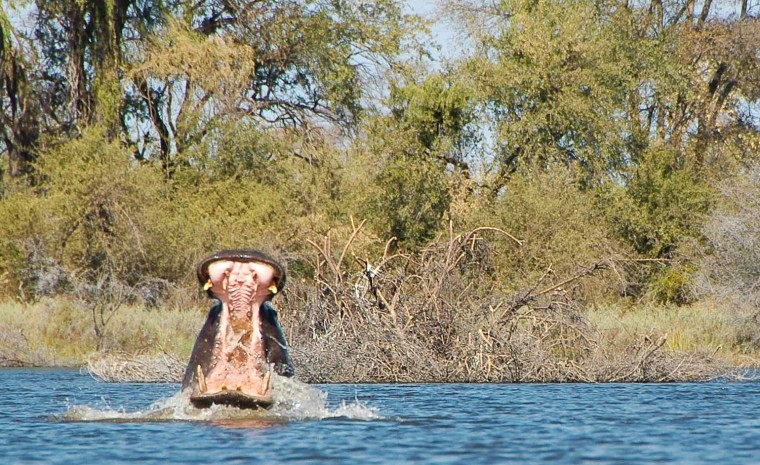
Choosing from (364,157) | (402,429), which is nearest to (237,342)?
(402,429)

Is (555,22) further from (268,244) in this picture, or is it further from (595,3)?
(268,244)

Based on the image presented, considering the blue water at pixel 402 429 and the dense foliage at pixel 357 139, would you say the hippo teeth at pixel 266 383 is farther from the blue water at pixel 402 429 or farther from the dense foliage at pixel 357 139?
the dense foliage at pixel 357 139

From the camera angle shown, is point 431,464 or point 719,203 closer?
point 431,464

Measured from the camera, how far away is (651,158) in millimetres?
38156

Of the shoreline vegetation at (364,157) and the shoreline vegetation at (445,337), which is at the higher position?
the shoreline vegetation at (364,157)

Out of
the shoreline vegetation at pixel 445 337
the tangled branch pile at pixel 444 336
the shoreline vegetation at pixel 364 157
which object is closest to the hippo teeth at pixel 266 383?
the shoreline vegetation at pixel 445 337

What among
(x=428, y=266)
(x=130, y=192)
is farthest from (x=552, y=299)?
Answer: (x=130, y=192)

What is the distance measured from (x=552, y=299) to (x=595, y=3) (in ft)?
63.1

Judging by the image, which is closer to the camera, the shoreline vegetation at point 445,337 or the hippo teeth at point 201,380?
the hippo teeth at point 201,380

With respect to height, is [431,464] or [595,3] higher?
[595,3]

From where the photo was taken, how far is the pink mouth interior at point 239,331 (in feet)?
37.8

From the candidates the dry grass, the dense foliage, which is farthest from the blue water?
the dense foliage

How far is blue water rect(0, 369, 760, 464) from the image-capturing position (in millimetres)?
11062

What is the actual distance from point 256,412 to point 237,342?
1284 mm
